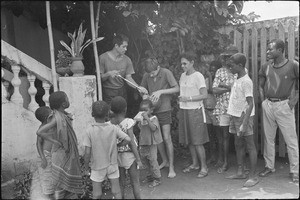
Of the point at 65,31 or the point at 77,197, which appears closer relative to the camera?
the point at 77,197

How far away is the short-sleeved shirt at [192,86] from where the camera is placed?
4867 mm

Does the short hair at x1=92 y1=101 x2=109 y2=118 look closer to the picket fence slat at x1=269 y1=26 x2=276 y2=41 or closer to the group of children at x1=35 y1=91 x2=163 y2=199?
the group of children at x1=35 y1=91 x2=163 y2=199

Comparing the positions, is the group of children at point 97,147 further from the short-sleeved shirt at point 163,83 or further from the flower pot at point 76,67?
the short-sleeved shirt at point 163,83

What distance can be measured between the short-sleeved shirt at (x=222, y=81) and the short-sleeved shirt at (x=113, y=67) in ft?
4.22

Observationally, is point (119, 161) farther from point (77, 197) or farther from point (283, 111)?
point (283, 111)

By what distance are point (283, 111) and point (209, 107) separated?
3.45 ft

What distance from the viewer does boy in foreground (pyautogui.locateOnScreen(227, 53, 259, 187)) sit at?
4457mm

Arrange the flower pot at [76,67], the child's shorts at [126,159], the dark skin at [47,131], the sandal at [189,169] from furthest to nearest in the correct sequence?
the sandal at [189,169]
the flower pot at [76,67]
the child's shorts at [126,159]
the dark skin at [47,131]

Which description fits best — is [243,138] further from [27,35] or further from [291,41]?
[27,35]

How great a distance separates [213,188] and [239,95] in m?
1.24

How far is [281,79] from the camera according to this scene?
4.57m

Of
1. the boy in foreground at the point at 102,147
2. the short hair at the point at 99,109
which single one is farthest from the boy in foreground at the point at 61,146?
the short hair at the point at 99,109

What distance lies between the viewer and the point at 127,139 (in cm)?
366

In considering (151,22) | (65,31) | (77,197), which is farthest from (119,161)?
(65,31)
